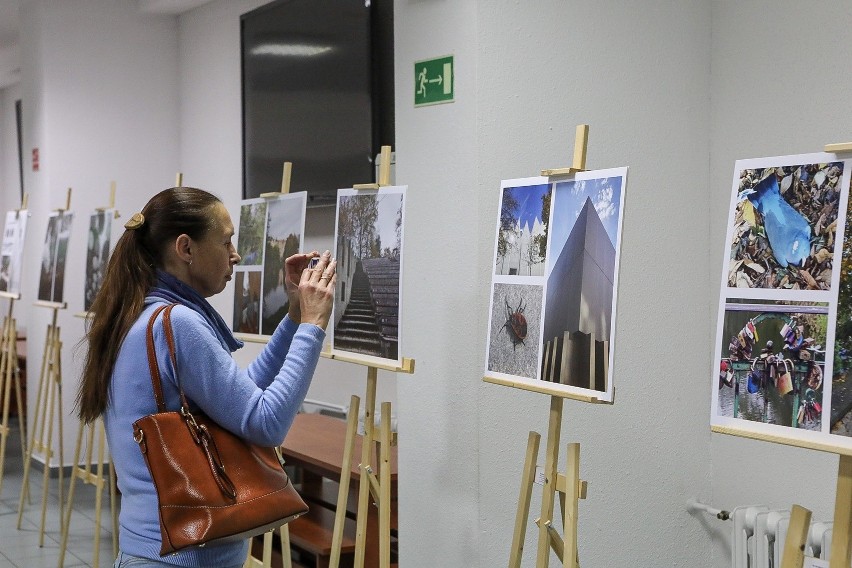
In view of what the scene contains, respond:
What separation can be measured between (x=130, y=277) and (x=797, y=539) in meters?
1.37

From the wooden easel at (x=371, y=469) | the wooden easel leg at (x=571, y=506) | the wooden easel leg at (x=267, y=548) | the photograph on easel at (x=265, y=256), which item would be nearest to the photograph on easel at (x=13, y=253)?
the photograph on easel at (x=265, y=256)

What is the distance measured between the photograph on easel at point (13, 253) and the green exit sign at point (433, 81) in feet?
10.9

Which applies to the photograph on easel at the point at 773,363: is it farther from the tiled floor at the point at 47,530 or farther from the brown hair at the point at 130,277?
the tiled floor at the point at 47,530

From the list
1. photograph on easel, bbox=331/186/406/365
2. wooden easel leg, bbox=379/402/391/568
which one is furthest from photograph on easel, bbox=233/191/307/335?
wooden easel leg, bbox=379/402/391/568

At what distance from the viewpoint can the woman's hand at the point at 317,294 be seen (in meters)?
2.12

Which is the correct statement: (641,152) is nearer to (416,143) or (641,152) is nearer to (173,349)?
(416,143)

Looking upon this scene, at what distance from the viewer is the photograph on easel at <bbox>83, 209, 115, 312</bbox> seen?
498 cm

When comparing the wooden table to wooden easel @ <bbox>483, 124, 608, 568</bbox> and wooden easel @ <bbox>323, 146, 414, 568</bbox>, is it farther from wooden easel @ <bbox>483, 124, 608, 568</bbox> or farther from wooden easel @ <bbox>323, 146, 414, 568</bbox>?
wooden easel @ <bbox>483, 124, 608, 568</bbox>

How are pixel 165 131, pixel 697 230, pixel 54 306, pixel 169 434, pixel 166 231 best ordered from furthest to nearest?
pixel 165 131, pixel 54 306, pixel 697 230, pixel 166 231, pixel 169 434

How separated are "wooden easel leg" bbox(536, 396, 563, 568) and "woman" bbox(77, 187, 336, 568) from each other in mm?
651

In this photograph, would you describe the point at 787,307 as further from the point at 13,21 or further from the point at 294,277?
the point at 13,21

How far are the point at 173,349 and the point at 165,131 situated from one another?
17.3 ft

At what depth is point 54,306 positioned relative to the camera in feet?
17.3

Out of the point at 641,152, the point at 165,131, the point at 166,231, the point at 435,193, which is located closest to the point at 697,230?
the point at 641,152
